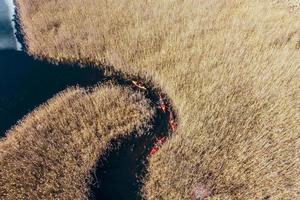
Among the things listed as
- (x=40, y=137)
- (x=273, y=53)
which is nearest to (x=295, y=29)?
(x=273, y=53)

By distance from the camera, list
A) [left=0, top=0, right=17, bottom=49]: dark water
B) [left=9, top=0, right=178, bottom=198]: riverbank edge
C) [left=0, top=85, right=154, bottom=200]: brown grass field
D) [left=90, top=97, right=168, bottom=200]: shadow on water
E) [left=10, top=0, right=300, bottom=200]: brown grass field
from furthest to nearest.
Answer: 1. [left=0, top=0, right=17, bottom=49]: dark water
2. [left=9, top=0, right=178, bottom=198]: riverbank edge
3. [left=10, top=0, right=300, bottom=200]: brown grass field
4. [left=90, top=97, right=168, bottom=200]: shadow on water
5. [left=0, top=85, right=154, bottom=200]: brown grass field

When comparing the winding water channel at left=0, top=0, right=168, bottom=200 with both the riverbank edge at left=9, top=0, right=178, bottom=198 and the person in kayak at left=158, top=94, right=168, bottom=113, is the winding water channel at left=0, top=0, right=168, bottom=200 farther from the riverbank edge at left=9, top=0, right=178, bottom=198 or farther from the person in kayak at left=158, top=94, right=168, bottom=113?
the person in kayak at left=158, top=94, right=168, bottom=113

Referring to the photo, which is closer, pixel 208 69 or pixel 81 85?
pixel 81 85

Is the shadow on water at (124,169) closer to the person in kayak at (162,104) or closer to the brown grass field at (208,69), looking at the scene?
the brown grass field at (208,69)

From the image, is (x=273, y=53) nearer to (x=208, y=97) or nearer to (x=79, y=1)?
(x=208, y=97)

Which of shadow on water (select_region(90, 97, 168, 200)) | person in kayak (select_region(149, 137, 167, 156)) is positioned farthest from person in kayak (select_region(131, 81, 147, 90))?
person in kayak (select_region(149, 137, 167, 156))

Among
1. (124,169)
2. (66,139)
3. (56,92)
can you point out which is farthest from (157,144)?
(56,92)

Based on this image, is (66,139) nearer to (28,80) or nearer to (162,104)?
(162,104)
